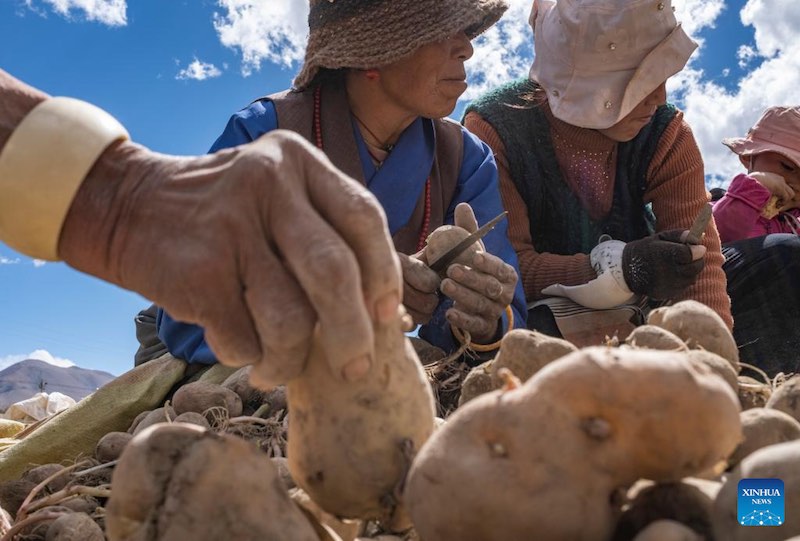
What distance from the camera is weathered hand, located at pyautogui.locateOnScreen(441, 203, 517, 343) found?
248 centimetres

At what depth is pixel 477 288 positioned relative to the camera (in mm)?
2508

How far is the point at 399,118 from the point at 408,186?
299 mm

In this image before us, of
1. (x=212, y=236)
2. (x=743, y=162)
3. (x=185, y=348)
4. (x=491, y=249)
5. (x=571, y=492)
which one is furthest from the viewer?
(x=743, y=162)

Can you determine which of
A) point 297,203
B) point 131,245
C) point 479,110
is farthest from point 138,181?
point 479,110

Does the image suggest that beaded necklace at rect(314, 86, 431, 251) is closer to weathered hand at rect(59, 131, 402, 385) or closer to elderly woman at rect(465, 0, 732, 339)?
elderly woman at rect(465, 0, 732, 339)

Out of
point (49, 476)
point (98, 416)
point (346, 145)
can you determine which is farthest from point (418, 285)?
point (98, 416)

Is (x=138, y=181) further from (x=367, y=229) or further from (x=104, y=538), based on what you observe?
(x=104, y=538)

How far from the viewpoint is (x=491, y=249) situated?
3.25 metres

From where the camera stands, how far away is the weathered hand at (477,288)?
8.15 feet

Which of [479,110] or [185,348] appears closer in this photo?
[185,348]

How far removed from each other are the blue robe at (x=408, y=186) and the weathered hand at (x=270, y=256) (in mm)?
1788

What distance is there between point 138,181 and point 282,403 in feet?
4.59

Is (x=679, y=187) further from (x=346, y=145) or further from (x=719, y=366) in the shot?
(x=719, y=366)

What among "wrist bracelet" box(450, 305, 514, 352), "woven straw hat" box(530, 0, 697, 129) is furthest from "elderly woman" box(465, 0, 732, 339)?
"wrist bracelet" box(450, 305, 514, 352)
